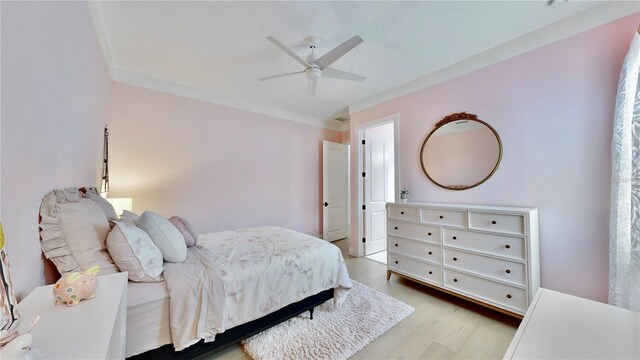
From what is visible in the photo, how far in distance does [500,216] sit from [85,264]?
295 centimetres

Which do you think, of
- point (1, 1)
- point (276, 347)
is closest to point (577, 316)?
point (276, 347)

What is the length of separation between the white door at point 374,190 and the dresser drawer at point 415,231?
0.98m

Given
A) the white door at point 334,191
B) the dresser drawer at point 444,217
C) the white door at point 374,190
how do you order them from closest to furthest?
the dresser drawer at point 444,217 → the white door at point 374,190 → the white door at point 334,191

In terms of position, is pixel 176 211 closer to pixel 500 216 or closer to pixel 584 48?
pixel 500 216

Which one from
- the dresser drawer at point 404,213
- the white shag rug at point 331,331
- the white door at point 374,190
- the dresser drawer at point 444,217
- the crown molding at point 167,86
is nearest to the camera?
the white shag rug at point 331,331

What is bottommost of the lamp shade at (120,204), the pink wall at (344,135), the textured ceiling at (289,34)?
the lamp shade at (120,204)

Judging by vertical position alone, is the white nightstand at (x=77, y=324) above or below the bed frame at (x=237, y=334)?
above

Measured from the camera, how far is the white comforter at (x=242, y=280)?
4.43 feet

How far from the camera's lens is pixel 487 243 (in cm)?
210

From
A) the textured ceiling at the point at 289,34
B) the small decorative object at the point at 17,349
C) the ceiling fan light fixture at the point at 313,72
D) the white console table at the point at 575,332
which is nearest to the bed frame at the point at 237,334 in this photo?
the small decorative object at the point at 17,349

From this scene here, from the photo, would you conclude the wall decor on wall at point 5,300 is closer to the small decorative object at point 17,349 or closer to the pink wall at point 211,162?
the small decorative object at point 17,349

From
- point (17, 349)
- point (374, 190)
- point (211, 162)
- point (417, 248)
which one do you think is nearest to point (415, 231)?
point (417, 248)

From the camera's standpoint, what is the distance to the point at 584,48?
1886 millimetres

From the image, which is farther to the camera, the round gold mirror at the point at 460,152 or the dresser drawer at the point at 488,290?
the round gold mirror at the point at 460,152
